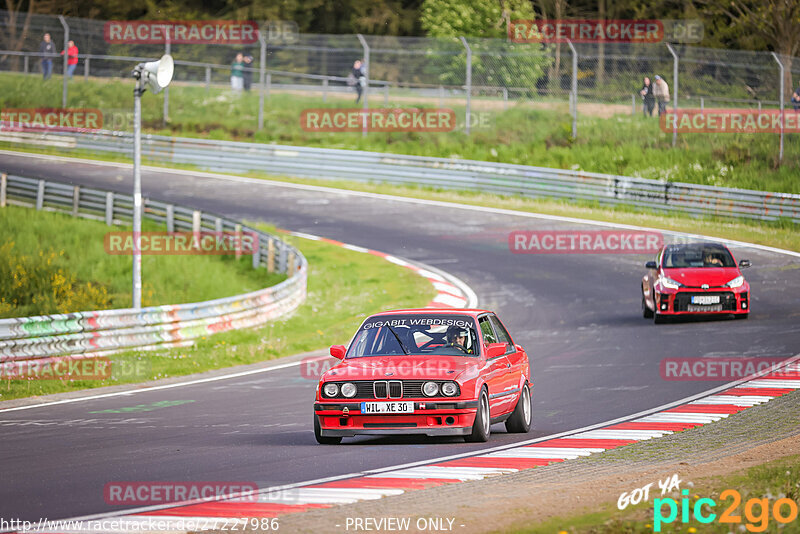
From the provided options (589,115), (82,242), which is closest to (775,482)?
(82,242)

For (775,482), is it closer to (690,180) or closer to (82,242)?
(82,242)

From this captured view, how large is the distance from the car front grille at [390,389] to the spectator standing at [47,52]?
35653 millimetres

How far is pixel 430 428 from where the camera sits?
10.5 metres

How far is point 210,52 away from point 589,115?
14766mm

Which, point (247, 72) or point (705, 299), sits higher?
point (247, 72)

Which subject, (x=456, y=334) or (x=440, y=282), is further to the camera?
(x=440, y=282)

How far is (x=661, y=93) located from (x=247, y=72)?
601 inches

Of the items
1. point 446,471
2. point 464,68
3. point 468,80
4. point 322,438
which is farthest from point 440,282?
point 446,471

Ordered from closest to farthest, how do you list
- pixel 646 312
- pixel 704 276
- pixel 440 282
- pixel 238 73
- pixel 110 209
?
1. pixel 704 276
2. pixel 646 312
3. pixel 440 282
4. pixel 110 209
5. pixel 238 73

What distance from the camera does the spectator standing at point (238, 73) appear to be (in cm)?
4231

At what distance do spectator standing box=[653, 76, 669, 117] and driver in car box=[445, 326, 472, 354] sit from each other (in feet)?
84.1

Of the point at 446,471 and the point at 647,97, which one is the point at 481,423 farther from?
the point at 647,97

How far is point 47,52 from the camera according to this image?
4344 centimetres

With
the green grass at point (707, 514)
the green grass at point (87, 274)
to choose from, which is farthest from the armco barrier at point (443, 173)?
the green grass at point (707, 514)
